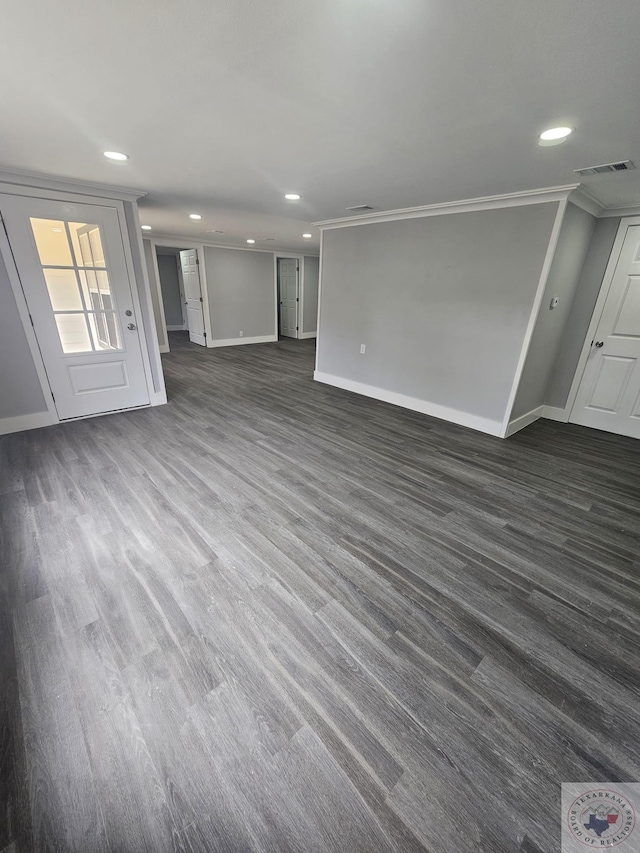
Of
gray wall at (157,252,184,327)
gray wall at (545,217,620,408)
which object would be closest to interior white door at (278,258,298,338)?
gray wall at (157,252,184,327)

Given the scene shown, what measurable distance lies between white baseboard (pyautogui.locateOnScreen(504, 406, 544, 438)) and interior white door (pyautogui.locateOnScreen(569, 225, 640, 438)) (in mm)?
433

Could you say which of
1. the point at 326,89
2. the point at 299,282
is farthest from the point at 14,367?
the point at 299,282

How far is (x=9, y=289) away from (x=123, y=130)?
2036 mm

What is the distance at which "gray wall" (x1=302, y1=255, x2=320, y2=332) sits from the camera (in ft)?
29.3

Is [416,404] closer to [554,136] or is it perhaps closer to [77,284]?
[554,136]

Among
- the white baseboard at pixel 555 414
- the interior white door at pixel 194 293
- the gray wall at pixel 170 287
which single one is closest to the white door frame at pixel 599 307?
the white baseboard at pixel 555 414

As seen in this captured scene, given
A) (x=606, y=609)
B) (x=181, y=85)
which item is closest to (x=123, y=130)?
(x=181, y=85)

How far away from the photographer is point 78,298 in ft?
11.4

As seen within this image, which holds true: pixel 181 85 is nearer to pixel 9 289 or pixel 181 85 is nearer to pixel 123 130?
pixel 123 130

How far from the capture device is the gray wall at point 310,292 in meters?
8.93

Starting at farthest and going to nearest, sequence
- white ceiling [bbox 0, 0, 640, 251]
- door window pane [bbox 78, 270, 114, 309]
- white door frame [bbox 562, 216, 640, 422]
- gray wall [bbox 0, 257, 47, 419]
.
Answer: white door frame [bbox 562, 216, 640, 422] < door window pane [bbox 78, 270, 114, 309] < gray wall [bbox 0, 257, 47, 419] < white ceiling [bbox 0, 0, 640, 251]

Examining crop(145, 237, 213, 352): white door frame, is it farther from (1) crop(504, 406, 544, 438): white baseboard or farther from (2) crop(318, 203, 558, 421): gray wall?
(1) crop(504, 406, 544, 438): white baseboard

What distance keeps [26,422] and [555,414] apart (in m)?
6.16

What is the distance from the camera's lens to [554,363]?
4246 mm
